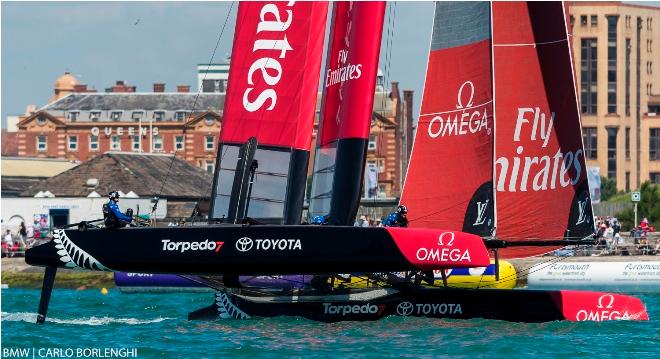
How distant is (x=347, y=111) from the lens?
80.3 ft

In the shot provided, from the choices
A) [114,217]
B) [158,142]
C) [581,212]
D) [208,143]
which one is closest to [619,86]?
[208,143]

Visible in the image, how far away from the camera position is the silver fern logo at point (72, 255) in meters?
22.7

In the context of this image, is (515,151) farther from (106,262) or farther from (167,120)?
(167,120)

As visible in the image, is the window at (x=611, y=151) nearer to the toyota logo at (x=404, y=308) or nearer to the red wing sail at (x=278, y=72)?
the red wing sail at (x=278, y=72)

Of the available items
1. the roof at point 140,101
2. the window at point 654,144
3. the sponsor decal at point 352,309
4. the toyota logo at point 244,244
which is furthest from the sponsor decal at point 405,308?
the window at point 654,144

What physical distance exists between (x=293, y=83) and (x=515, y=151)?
14.8 feet

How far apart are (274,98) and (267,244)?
327cm

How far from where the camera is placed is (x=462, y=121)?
2634 cm

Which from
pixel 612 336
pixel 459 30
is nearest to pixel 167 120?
pixel 459 30

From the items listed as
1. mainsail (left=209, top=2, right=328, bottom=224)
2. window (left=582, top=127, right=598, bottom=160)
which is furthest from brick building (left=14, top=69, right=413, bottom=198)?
mainsail (left=209, top=2, right=328, bottom=224)

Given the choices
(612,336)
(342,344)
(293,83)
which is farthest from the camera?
(293,83)

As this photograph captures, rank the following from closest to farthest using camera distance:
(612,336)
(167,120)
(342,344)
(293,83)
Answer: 1. (342,344)
2. (612,336)
3. (293,83)
4. (167,120)

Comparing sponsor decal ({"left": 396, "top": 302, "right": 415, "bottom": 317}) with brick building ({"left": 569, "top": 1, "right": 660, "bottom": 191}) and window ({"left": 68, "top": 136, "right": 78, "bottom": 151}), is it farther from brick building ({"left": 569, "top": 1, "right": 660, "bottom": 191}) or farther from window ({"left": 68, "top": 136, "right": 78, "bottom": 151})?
brick building ({"left": 569, "top": 1, "right": 660, "bottom": 191})

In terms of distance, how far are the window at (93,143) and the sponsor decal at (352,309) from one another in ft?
227
